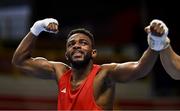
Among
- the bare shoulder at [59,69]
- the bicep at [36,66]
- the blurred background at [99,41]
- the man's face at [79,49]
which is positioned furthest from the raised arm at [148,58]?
the blurred background at [99,41]

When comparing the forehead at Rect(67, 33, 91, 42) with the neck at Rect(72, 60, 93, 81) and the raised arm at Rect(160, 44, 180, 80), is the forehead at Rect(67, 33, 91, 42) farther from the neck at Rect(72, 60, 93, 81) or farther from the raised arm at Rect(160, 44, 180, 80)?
the raised arm at Rect(160, 44, 180, 80)

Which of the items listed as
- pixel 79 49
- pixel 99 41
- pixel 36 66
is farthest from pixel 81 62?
pixel 99 41

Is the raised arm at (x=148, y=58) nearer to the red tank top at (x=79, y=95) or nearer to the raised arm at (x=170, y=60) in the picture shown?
the raised arm at (x=170, y=60)

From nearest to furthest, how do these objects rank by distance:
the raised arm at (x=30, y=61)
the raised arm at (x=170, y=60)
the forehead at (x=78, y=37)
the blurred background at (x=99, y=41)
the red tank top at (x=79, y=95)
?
1. the raised arm at (x=170, y=60)
2. the red tank top at (x=79, y=95)
3. the forehead at (x=78, y=37)
4. the raised arm at (x=30, y=61)
5. the blurred background at (x=99, y=41)

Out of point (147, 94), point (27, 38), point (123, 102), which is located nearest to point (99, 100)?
point (27, 38)

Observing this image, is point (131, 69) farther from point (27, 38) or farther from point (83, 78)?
point (27, 38)

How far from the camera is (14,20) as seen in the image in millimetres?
9906

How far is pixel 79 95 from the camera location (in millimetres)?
2934

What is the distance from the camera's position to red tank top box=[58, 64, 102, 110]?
9.55ft

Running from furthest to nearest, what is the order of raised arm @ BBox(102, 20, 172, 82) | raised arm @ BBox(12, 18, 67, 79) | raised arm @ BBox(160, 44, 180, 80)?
raised arm @ BBox(12, 18, 67, 79) → raised arm @ BBox(160, 44, 180, 80) → raised arm @ BBox(102, 20, 172, 82)

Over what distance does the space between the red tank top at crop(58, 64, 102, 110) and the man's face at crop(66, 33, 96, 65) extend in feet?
0.32

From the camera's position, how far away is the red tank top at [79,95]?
9.55ft

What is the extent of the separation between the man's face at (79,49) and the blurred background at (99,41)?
14.7 feet

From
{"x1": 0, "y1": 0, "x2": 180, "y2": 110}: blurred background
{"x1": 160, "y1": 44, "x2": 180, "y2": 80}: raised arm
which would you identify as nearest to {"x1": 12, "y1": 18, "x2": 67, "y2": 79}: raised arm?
{"x1": 160, "y1": 44, "x2": 180, "y2": 80}: raised arm
